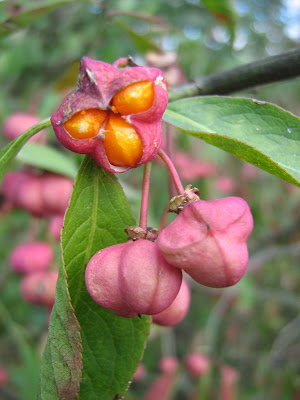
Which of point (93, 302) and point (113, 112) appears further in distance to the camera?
point (93, 302)

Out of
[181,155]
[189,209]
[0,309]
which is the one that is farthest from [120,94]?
[181,155]

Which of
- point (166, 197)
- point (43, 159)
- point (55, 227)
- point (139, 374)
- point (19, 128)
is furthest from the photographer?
point (139, 374)

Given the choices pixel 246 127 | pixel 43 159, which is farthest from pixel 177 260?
pixel 43 159

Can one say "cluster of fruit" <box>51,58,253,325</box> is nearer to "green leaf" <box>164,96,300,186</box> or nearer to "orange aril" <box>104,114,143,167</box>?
"orange aril" <box>104,114,143,167</box>

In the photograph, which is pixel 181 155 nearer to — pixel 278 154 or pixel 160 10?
pixel 160 10

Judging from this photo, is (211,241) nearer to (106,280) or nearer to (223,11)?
(106,280)

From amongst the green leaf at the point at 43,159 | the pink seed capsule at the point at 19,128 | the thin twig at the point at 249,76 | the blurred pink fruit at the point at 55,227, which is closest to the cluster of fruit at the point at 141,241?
the thin twig at the point at 249,76

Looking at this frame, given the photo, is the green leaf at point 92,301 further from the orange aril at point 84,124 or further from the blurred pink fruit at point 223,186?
the blurred pink fruit at point 223,186
